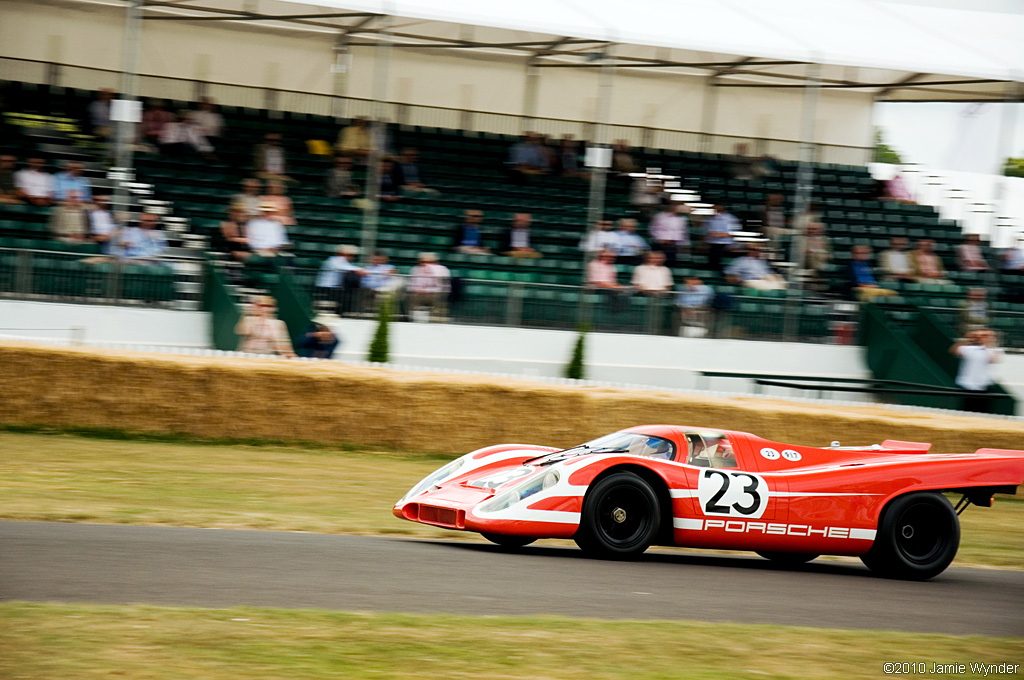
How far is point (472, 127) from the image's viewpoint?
2406cm

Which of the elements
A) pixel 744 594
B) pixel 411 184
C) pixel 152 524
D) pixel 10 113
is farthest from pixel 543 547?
pixel 10 113

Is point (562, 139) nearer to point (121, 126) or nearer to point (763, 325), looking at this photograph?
point (763, 325)

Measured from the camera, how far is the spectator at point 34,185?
16.3 m

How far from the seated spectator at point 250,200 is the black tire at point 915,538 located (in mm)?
10997

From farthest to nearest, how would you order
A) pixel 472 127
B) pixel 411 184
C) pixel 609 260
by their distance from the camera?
pixel 472 127 < pixel 411 184 < pixel 609 260

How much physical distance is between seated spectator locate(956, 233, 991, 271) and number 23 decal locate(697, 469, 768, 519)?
15.3 meters

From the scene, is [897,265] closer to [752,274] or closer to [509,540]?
[752,274]

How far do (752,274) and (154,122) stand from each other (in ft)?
32.1

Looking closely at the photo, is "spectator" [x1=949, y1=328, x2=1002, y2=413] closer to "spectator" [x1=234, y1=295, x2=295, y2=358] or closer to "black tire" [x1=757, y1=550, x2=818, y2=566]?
"black tire" [x1=757, y1=550, x2=818, y2=566]

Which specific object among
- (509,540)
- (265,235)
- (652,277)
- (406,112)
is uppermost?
(406,112)

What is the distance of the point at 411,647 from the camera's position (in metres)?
4.75

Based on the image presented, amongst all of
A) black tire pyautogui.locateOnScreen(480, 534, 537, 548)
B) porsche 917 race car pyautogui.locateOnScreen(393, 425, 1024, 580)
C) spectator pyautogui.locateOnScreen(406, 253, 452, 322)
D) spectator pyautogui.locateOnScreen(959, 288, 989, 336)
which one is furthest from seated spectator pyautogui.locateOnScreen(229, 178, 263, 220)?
spectator pyautogui.locateOnScreen(959, 288, 989, 336)

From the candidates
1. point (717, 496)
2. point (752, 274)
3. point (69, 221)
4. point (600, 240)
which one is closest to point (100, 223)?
point (69, 221)

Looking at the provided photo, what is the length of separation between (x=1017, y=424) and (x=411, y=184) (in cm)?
1006
